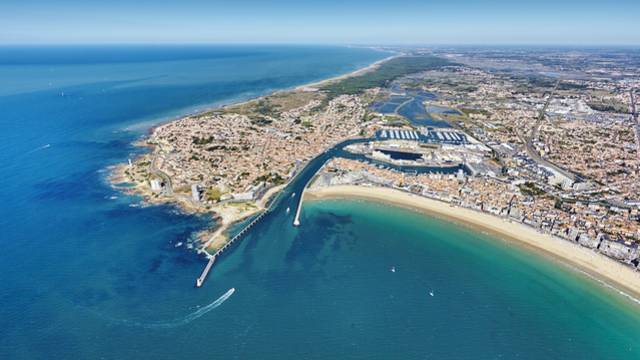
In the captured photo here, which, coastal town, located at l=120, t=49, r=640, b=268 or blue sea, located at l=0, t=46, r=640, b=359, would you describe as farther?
coastal town, located at l=120, t=49, r=640, b=268

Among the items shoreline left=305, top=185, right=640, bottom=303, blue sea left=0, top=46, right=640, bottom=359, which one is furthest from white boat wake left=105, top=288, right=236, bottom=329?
shoreline left=305, top=185, right=640, bottom=303

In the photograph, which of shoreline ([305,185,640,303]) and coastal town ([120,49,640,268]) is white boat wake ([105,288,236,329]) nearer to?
coastal town ([120,49,640,268])

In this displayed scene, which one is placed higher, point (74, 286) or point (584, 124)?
point (584, 124)

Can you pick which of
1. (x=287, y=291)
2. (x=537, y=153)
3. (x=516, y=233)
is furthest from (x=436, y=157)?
(x=287, y=291)

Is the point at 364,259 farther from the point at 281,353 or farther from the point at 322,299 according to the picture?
the point at 281,353

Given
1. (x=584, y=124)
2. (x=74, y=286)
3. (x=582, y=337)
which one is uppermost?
(x=584, y=124)

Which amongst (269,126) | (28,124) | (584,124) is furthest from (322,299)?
(584,124)

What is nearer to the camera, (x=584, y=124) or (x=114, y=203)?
(x=114, y=203)
